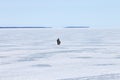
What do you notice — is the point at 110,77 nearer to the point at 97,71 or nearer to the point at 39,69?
the point at 97,71

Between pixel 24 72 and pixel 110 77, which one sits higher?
pixel 24 72

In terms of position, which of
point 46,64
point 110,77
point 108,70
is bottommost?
point 110,77

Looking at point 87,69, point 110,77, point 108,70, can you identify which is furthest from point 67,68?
point 110,77

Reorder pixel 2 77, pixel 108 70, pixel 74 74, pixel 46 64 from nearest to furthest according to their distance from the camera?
pixel 2 77, pixel 74 74, pixel 108 70, pixel 46 64

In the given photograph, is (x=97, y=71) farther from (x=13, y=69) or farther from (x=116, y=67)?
(x=13, y=69)

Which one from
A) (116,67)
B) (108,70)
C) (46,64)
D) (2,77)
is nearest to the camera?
(2,77)

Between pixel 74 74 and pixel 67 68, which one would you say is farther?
pixel 67 68

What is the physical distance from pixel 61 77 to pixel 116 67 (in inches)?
182

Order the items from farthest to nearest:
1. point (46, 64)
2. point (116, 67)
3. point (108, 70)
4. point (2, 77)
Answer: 1. point (46, 64)
2. point (116, 67)
3. point (108, 70)
4. point (2, 77)

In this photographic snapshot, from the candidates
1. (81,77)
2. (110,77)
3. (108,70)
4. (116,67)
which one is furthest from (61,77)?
(116,67)

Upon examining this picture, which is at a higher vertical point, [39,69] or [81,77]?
[39,69]

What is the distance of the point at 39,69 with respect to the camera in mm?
16141

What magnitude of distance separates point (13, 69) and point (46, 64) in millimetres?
2774

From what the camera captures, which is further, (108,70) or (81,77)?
(108,70)
